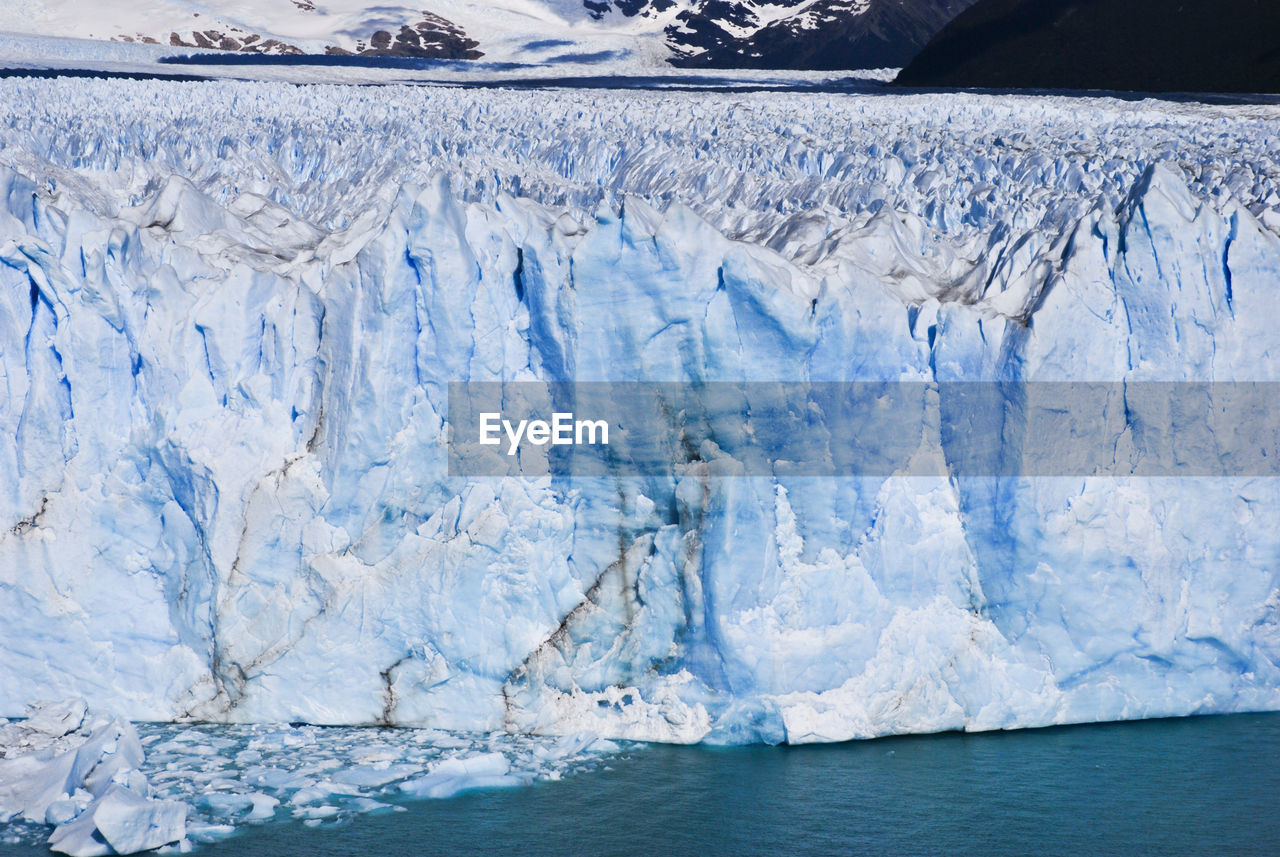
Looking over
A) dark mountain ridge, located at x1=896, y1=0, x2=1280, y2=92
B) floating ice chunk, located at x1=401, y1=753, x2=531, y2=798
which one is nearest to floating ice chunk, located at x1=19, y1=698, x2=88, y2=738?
floating ice chunk, located at x1=401, y1=753, x2=531, y2=798

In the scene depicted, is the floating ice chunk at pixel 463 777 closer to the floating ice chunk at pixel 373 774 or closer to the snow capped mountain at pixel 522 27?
the floating ice chunk at pixel 373 774

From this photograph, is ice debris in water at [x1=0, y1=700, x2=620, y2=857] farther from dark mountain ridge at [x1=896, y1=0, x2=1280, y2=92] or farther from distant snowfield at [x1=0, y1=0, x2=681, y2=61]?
distant snowfield at [x1=0, y1=0, x2=681, y2=61]

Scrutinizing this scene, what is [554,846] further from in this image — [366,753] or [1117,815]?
[1117,815]

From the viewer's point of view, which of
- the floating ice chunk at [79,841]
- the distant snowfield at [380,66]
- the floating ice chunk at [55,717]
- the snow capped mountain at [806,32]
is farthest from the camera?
the snow capped mountain at [806,32]

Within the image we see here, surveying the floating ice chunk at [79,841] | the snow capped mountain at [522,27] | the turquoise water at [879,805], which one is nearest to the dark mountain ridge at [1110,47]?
the snow capped mountain at [522,27]

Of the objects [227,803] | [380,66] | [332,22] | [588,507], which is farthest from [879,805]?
[332,22]

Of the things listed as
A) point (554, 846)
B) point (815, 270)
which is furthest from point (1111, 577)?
point (554, 846)

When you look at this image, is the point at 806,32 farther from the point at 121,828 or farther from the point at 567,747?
the point at 121,828

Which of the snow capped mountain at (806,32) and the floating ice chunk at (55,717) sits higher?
the snow capped mountain at (806,32)
